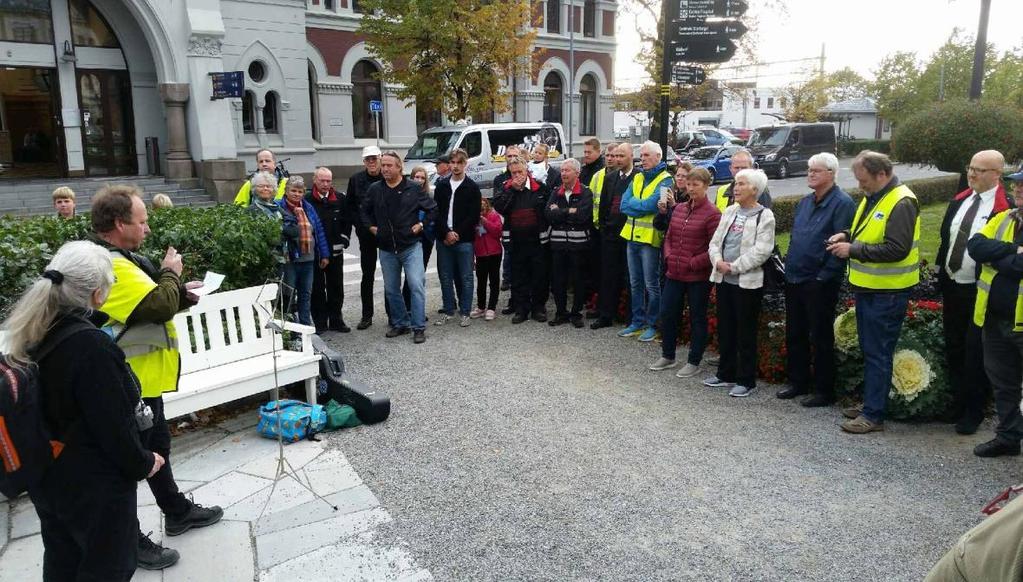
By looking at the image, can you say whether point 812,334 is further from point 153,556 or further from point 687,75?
point 153,556

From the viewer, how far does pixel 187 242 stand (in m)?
6.03

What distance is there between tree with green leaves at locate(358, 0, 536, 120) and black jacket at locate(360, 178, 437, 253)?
48.1 feet

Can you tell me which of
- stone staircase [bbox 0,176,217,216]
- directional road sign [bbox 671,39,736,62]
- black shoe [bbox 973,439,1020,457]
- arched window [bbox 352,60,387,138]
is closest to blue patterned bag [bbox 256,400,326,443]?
black shoe [bbox 973,439,1020,457]

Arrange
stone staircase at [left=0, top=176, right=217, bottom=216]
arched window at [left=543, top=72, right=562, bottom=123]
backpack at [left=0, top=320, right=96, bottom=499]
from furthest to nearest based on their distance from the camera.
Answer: arched window at [left=543, top=72, right=562, bottom=123] → stone staircase at [left=0, top=176, right=217, bottom=216] → backpack at [left=0, top=320, right=96, bottom=499]

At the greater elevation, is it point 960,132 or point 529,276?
point 960,132

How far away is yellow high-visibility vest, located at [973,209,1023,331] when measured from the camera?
460 cm

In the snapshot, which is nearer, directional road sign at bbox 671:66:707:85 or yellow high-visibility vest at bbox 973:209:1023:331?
yellow high-visibility vest at bbox 973:209:1023:331

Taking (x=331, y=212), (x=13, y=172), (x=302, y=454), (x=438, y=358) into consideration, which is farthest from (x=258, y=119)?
(x=302, y=454)

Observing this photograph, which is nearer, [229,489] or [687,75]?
[229,489]

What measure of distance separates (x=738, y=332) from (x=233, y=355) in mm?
4145

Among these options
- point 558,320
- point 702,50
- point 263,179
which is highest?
point 702,50

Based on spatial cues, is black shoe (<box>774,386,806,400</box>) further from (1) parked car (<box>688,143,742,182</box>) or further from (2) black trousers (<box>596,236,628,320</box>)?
(1) parked car (<box>688,143,742,182</box>)

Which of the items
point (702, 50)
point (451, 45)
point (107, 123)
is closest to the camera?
point (702, 50)

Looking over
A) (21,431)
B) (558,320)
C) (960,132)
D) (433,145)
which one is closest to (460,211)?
(558,320)
